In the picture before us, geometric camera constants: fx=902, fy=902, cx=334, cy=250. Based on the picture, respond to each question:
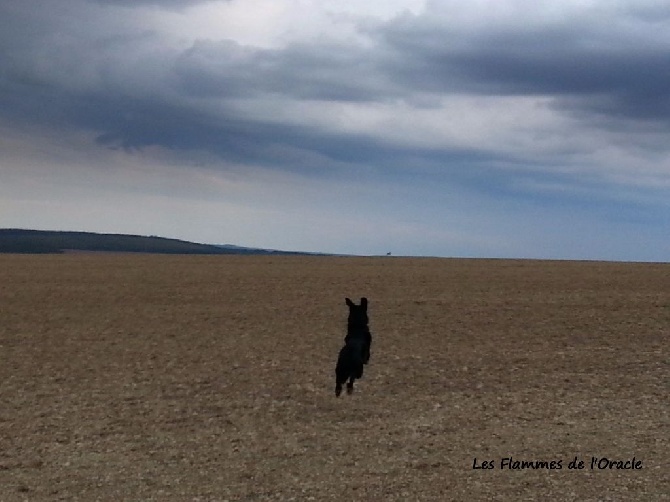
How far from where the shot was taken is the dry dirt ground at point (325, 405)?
11.7 meters

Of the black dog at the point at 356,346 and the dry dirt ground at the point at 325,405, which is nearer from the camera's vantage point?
the black dog at the point at 356,346

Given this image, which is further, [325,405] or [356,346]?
[325,405]

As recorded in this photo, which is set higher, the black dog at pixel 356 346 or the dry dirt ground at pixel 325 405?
the black dog at pixel 356 346

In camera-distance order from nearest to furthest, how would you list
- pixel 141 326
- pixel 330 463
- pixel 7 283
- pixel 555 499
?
pixel 555 499 → pixel 330 463 → pixel 141 326 → pixel 7 283

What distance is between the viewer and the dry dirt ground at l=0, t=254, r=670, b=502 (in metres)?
11.7

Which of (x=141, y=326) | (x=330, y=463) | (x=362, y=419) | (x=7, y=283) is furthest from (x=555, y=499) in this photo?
(x=7, y=283)

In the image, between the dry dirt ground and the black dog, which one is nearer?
the black dog

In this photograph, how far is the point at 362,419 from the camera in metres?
15.4

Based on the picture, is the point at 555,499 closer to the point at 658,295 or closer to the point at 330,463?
the point at 330,463

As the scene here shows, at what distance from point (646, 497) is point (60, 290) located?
40.7 meters

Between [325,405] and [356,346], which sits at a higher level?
[356,346]

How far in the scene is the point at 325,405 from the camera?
16.6m

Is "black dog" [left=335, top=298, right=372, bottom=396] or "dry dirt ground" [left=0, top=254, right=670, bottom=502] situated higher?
"black dog" [left=335, top=298, right=372, bottom=396]

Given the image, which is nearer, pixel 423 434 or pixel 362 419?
pixel 423 434
